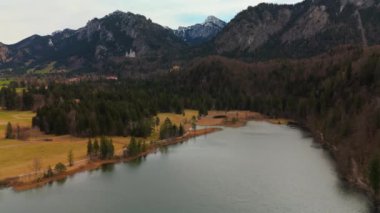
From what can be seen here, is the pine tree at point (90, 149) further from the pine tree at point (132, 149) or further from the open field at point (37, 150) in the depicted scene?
the pine tree at point (132, 149)

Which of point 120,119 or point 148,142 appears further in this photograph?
point 120,119

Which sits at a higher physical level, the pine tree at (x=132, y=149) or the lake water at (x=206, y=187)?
the pine tree at (x=132, y=149)

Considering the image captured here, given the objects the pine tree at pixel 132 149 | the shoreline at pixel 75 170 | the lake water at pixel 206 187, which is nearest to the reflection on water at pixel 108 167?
the lake water at pixel 206 187

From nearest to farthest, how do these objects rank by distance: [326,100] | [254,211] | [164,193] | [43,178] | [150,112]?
[254,211]
[164,193]
[43,178]
[326,100]
[150,112]

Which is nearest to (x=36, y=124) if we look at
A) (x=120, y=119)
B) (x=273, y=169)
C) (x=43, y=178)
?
(x=120, y=119)

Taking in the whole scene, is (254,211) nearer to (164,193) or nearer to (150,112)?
(164,193)

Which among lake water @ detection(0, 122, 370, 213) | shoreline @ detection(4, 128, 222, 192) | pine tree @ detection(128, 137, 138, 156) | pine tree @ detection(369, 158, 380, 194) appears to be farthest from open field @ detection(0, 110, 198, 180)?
pine tree @ detection(369, 158, 380, 194)

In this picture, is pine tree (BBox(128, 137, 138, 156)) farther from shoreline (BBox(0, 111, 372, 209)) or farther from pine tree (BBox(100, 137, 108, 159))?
pine tree (BBox(100, 137, 108, 159))
